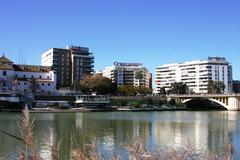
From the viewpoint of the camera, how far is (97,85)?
155m

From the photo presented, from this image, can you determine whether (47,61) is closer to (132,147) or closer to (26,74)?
(26,74)

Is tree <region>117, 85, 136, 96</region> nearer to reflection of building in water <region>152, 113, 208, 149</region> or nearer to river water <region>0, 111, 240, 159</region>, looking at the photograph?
river water <region>0, 111, 240, 159</region>

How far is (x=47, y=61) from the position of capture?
199 m

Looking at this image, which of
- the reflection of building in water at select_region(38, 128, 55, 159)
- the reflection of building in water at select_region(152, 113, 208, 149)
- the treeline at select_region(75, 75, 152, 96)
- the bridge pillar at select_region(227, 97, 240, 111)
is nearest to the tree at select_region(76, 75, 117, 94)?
the treeline at select_region(75, 75, 152, 96)

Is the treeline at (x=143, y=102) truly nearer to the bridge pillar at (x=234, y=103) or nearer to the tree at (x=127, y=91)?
the bridge pillar at (x=234, y=103)

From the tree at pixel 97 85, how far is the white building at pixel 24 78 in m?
15.3

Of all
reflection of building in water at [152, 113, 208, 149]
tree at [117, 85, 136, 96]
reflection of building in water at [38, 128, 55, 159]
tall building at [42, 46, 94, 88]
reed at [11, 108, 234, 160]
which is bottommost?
reflection of building in water at [152, 113, 208, 149]

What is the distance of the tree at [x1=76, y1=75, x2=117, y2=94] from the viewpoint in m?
155

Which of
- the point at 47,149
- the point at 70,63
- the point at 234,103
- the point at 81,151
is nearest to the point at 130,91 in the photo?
A: the point at 70,63

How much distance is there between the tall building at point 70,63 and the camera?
7407 inches

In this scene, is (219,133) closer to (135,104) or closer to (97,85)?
(135,104)

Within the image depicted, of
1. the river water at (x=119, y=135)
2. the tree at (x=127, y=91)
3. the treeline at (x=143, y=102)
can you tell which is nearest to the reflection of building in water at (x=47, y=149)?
the river water at (x=119, y=135)

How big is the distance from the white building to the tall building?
120 feet

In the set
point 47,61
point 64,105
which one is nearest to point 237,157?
point 64,105
